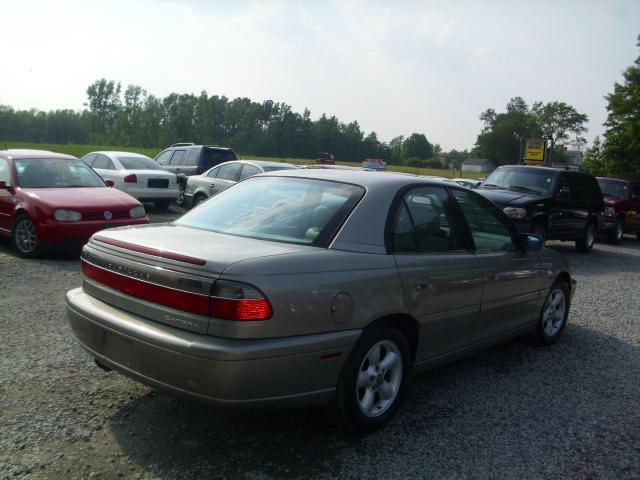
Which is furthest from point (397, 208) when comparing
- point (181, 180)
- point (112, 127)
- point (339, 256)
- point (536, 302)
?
point (112, 127)

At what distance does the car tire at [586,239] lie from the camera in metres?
13.4

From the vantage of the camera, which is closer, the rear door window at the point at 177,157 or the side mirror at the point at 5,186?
the side mirror at the point at 5,186

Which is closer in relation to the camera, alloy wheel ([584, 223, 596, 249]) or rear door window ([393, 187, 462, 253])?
rear door window ([393, 187, 462, 253])

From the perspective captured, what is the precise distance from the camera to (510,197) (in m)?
11.5

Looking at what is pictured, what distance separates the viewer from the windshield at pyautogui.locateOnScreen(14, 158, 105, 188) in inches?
354

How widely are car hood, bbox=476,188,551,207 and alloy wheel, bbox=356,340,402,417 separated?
812 cm

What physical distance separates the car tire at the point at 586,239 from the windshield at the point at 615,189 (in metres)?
4.00

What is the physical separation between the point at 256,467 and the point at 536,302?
3139 millimetres

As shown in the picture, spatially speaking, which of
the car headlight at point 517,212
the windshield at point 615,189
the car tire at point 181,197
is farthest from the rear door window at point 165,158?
the windshield at point 615,189

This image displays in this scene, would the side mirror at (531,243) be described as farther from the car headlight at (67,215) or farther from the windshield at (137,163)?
the windshield at (137,163)

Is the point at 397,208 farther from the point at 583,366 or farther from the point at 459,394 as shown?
the point at 583,366

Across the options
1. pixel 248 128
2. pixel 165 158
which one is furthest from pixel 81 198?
pixel 248 128

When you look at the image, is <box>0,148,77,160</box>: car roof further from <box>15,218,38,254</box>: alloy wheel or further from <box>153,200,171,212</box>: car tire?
<box>153,200,171,212</box>: car tire

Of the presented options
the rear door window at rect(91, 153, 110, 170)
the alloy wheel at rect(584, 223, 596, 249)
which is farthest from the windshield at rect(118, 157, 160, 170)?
the alloy wheel at rect(584, 223, 596, 249)
